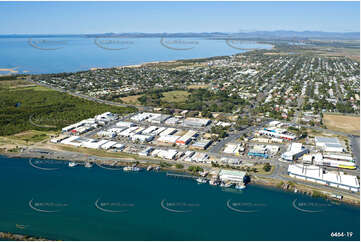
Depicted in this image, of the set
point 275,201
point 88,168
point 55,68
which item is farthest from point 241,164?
point 55,68

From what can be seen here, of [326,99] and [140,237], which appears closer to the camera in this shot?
[140,237]

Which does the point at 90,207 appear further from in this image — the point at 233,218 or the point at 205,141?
the point at 205,141

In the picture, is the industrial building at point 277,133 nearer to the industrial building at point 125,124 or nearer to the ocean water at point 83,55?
the industrial building at point 125,124

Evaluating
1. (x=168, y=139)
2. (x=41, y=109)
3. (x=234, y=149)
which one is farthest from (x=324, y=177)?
(x=41, y=109)

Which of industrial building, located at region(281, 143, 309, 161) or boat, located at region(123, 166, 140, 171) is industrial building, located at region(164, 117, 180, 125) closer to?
boat, located at region(123, 166, 140, 171)

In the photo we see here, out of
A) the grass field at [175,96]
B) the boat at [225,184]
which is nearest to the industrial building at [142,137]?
the boat at [225,184]

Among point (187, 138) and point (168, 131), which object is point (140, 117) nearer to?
point (168, 131)

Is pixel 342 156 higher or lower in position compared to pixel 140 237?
higher
